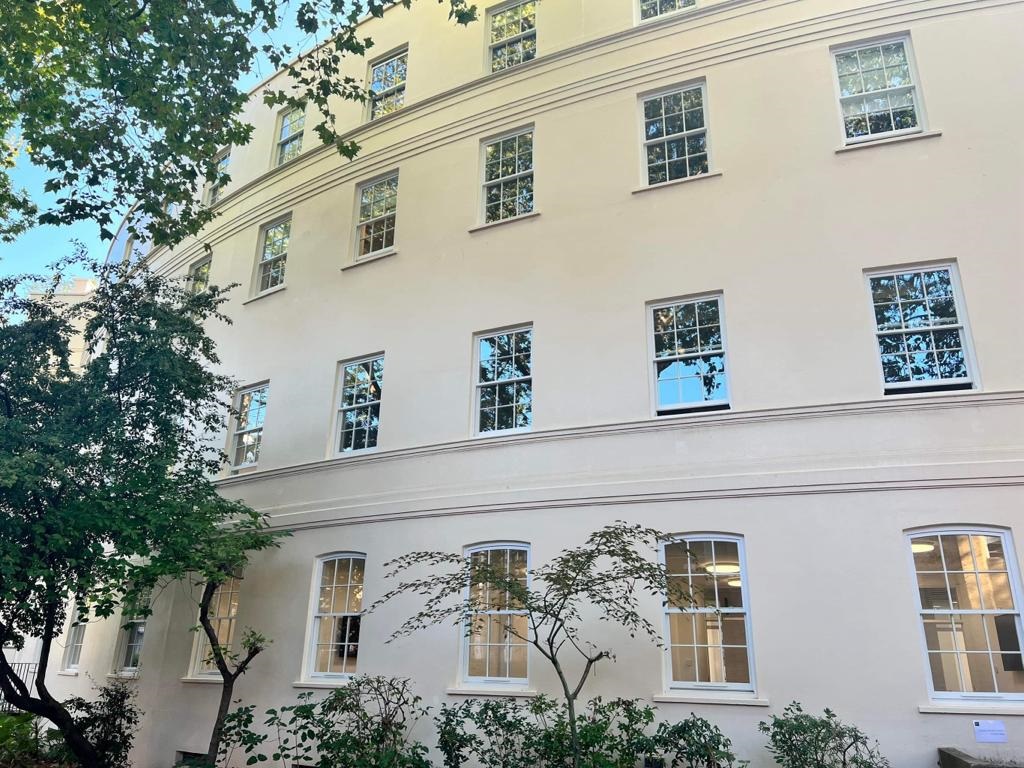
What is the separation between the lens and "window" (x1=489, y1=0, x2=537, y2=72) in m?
13.5

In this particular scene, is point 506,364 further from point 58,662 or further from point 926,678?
point 58,662

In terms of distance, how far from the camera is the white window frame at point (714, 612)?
337 inches

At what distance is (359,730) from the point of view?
8.89m

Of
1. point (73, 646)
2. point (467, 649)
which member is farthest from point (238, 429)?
Result: point (73, 646)

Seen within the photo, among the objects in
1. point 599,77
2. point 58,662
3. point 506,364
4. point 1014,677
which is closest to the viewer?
point 1014,677

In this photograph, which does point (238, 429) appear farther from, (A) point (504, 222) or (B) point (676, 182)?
(B) point (676, 182)

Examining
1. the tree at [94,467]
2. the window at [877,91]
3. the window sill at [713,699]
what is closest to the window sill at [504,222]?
the window at [877,91]

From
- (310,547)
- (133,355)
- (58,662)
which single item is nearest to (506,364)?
(310,547)

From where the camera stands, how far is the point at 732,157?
35.3 feet

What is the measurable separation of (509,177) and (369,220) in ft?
11.0

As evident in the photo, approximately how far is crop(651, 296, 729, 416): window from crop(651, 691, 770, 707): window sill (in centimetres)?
375

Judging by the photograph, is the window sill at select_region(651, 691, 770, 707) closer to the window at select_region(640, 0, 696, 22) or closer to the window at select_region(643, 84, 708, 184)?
the window at select_region(643, 84, 708, 184)

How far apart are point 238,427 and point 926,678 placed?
12.8 m

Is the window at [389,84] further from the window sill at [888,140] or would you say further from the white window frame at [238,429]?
the window sill at [888,140]
